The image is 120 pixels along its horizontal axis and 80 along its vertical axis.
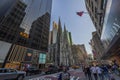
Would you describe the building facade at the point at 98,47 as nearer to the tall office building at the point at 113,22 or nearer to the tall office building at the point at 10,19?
the tall office building at the point at 113,22

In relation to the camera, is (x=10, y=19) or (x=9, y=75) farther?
(x=10, y=19)

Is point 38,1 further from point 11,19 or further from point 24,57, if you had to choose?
point 24,57

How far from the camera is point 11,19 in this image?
3741cm

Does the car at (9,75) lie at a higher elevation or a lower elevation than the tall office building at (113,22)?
lower

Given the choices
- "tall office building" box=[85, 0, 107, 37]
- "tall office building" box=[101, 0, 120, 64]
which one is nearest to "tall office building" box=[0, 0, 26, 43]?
"tall office building" box=[85, 0, 107, 37]

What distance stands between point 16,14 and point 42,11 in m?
17.7

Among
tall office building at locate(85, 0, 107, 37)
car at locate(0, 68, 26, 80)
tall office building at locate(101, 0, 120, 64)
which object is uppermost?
tall office building at locate(85, 0, 107, 37)

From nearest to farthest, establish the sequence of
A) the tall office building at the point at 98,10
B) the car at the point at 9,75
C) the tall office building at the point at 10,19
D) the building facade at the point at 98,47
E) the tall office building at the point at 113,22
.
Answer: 1. the car at the point at 9,75
2. the tall office building at the point at 113,22
3. the tall office building at the point at 98,10
4. the tall office building at the point at 10,19
5. the building facade at the point at 98,47

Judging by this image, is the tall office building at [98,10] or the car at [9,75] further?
the tall office building at [98,10]

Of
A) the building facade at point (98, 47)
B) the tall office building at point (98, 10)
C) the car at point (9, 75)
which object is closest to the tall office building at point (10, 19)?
the car at point (9, 75)

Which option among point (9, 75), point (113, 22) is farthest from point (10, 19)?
point (113, 22)

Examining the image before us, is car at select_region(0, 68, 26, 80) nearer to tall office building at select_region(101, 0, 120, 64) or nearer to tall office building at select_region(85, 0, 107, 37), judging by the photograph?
tall office building at select_region(101, 0, 120, 64)

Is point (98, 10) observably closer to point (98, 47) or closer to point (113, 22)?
point (113, 22)

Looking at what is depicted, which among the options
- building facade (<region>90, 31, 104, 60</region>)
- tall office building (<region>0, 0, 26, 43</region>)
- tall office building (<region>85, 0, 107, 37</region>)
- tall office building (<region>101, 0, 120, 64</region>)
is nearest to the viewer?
tall office building (<region>101, 0, 120, 64</region>)
